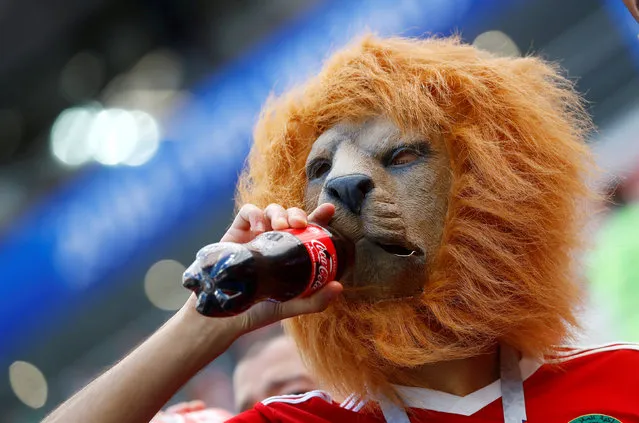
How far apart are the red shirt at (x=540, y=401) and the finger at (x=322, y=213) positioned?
34 centimetres

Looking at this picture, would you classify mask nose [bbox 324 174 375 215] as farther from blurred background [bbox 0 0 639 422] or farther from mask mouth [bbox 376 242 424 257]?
blurred background [bbox 0 0 639 422]

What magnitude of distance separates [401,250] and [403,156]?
0.53ft

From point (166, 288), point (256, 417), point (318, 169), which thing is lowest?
point (256, 417)

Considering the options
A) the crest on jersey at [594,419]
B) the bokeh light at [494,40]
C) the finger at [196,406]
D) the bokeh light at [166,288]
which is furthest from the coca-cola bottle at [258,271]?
the bokeh light at [166,288]

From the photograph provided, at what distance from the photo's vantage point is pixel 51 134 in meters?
6.59

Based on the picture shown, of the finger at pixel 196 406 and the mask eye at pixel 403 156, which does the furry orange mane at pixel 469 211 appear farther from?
the finger at pixel 196 406

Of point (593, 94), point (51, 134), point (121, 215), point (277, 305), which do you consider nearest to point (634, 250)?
point (593, 94)

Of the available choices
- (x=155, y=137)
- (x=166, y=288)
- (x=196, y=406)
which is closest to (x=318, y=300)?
(x=196, y=406)

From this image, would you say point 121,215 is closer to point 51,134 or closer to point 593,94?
point 51,134

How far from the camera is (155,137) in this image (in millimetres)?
5168

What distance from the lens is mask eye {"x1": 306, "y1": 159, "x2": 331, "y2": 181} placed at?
126 centimetres

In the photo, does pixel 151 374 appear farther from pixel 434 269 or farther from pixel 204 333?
pixel 434 269

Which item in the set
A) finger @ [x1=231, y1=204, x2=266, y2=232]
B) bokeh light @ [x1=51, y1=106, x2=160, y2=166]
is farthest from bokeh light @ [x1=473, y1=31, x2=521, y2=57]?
finger @ [x1=231, y1=204, x2=266, y2=232]

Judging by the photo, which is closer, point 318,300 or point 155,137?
point 318,300
